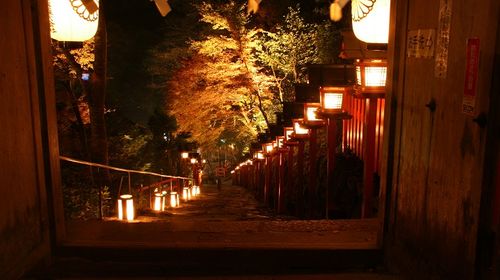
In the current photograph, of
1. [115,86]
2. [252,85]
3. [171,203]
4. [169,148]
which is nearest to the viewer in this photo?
[171,203]

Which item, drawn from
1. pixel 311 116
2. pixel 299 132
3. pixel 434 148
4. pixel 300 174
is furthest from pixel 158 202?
pixel 434 148

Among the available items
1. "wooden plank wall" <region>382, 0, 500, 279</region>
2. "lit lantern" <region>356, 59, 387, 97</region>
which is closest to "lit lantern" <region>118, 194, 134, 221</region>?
"lit lantern" <region>356, 59, 387, 97</region>

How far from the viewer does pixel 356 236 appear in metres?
5.44

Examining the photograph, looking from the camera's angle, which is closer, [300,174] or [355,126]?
[355,126]

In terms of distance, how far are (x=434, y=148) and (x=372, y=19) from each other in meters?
3.52

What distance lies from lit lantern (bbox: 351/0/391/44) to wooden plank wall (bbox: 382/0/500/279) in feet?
7.34

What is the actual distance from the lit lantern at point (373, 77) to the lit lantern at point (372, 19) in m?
1.40

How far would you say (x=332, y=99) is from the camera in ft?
33.9

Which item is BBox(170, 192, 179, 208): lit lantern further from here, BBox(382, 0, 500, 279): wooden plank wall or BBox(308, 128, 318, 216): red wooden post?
BBox(382, 0, 500, 279): wooden plank wall

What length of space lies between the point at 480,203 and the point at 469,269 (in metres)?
0.44

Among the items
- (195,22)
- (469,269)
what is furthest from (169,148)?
(469,269)

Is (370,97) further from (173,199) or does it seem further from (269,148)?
(269,148)

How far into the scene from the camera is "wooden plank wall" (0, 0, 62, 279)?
131 inches

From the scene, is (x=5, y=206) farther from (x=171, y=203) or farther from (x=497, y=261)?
(x=171, y=203)
